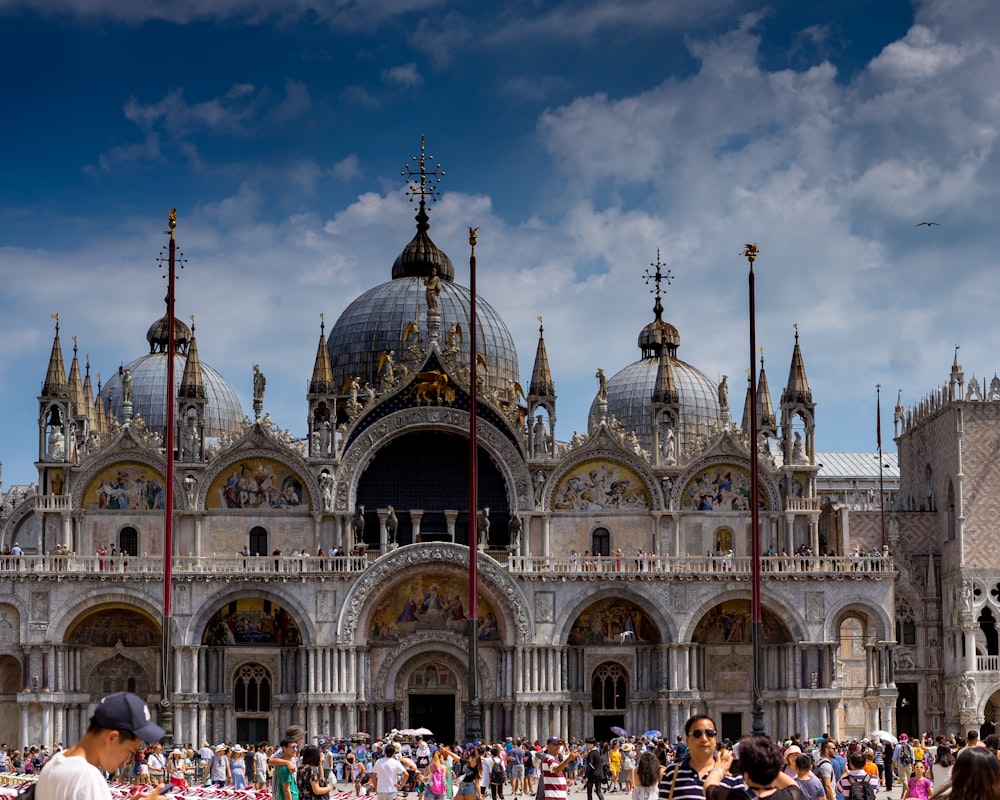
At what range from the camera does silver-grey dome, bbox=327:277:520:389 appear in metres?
72.6

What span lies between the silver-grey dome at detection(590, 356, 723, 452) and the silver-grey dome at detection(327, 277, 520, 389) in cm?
704

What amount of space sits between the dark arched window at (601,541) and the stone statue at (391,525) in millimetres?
7430

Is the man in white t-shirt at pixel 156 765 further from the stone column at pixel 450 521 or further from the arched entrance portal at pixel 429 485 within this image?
the arched entrance portal at pixel 429 485

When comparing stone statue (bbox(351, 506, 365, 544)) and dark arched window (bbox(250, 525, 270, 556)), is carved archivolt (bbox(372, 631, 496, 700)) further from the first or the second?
dark arched window (bbox(250, 525, 270, 556))

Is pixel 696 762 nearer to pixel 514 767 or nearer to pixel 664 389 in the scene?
pixel 514 767

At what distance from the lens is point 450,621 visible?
62781mm

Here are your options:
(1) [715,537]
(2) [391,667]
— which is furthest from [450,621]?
(1) [715,537]

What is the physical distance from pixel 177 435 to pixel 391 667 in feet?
44.3

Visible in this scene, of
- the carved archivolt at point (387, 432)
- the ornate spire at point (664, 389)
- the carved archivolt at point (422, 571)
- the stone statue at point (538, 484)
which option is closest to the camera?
the carved archivolt at point (422, 571)

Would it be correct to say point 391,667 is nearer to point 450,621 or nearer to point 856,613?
point 450,621

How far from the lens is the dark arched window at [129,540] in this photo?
64125mm

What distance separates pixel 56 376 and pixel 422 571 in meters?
15.7

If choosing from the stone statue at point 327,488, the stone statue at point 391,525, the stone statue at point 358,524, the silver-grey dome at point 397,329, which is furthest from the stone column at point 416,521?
the silver-grey dome at point 397,329

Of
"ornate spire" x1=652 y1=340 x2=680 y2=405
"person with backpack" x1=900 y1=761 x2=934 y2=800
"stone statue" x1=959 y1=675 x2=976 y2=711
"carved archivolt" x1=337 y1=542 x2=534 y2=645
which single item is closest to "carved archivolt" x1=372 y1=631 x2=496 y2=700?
"carved archivolt" x1=337 y1=542 x2=534 y2=645
